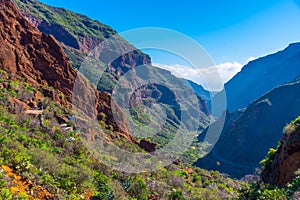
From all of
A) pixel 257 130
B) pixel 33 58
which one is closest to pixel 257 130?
pixel 257 130

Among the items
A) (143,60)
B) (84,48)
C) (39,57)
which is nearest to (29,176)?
(39,57)

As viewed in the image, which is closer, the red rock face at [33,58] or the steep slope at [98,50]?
the red rock face at [33,58]

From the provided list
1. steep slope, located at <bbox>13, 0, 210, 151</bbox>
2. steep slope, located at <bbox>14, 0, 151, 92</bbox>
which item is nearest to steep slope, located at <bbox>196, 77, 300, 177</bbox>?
steep slope, located at <bbox>13, 0, 210, 151</bbox>

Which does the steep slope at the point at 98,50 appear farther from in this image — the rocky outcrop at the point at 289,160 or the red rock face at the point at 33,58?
the rocky outcrop at the point at 289,160

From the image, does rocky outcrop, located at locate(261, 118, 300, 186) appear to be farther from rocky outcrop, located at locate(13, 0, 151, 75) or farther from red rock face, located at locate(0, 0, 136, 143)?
rocky outcrop, located at locate(13, 0, 151, 75)

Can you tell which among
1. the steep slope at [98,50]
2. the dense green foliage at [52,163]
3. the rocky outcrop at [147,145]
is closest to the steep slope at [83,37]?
the steep slope at [98,50]
